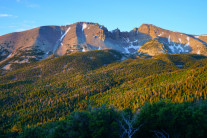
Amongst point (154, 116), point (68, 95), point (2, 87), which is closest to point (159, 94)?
point (154, 116)

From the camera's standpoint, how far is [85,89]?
9938cm

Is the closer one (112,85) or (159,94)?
(159,94)

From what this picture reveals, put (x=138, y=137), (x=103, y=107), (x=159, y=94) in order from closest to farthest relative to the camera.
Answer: (x=138, y=137), (x=103, y=107), (x=159, y=94)

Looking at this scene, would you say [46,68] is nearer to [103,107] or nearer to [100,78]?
[100,78]

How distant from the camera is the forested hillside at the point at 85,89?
66375 millimetres

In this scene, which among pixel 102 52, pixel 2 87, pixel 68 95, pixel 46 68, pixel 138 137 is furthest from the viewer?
pixel 102 52

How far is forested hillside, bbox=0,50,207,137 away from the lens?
218ft

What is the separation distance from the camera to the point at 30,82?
11825cm

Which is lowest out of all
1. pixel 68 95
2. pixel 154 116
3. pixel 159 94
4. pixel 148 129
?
pixel 68 95

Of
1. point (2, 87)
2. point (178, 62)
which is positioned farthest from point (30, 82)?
point (178, 62)

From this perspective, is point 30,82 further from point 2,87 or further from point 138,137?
point 138,137

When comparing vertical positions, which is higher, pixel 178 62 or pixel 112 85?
pixel 178 62

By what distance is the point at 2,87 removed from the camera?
351ft

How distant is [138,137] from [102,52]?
172121 millimetres
